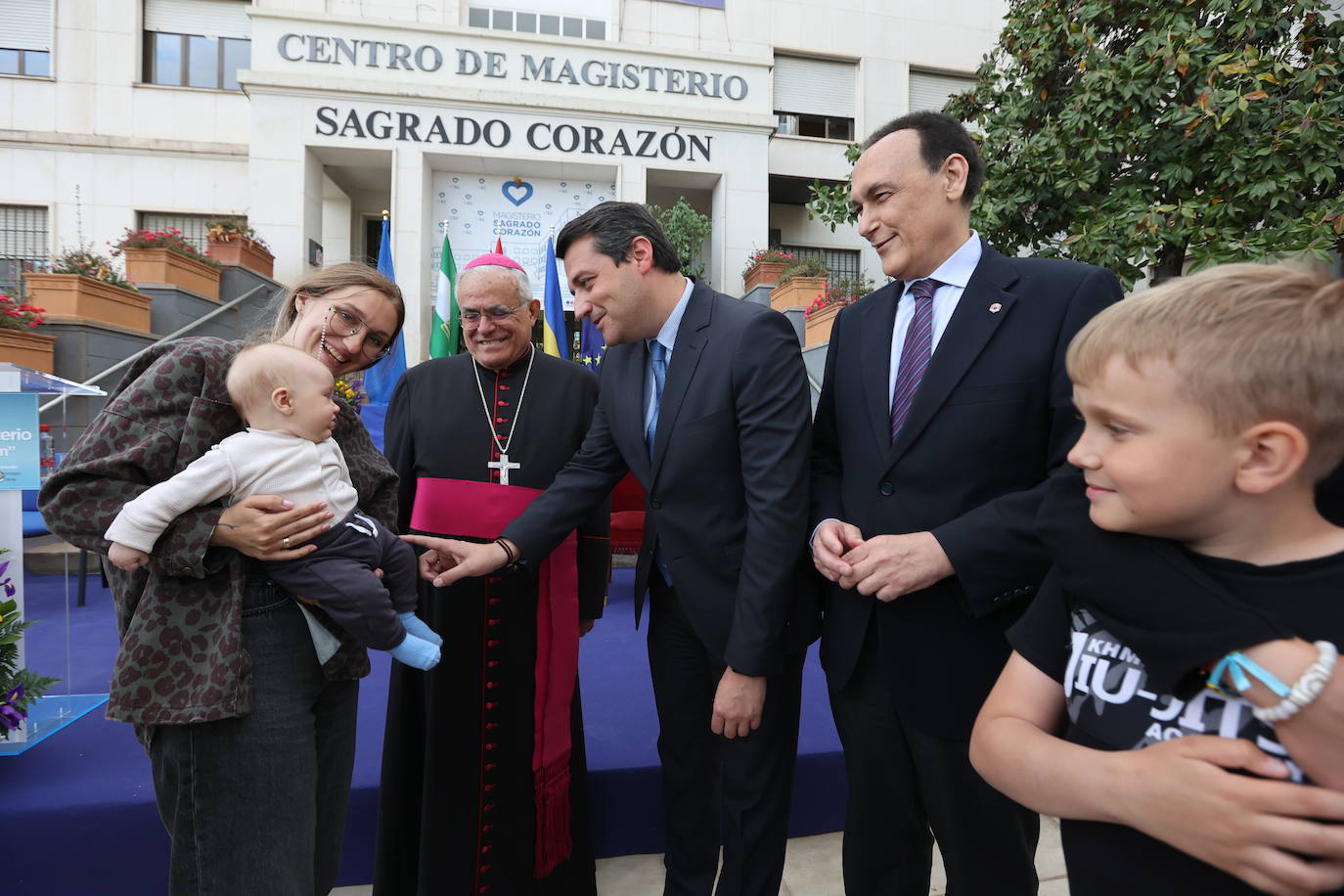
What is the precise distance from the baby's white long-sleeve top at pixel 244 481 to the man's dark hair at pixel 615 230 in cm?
83

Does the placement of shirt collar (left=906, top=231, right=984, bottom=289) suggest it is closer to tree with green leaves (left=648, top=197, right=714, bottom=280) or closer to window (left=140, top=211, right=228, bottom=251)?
tree with green leaves (left=648, top=197, right=714, bottom=280)

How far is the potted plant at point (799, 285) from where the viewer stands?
34.2 ft

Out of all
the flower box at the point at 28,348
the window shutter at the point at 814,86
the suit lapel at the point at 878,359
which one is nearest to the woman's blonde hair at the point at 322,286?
the suit lapel at the point at 878,359

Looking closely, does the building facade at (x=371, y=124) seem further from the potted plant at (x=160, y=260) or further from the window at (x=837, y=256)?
the window at (x=837, y=256)

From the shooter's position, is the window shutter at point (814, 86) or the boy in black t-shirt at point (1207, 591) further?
the window shutter at point (814, 86)

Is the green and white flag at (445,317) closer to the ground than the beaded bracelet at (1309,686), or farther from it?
farther from it

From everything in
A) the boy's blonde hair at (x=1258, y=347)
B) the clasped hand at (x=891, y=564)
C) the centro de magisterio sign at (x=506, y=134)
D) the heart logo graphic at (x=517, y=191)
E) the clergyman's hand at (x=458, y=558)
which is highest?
the centro de magisterio sign at (x=506, y=134)

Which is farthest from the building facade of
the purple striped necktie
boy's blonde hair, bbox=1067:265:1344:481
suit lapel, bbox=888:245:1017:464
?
boy's blonde hair, bbox=1067:265:1344:481

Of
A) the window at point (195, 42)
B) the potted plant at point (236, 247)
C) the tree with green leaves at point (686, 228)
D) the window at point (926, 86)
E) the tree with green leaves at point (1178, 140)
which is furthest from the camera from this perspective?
the window at point (926, 86)

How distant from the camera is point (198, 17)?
13320 mm

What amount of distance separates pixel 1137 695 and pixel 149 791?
2872mm

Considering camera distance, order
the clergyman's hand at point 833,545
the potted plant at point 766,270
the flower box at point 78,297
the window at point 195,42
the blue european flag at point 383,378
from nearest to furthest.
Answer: the clergyman's hand at point 833,545
the blue european flag at point 383,378
the flower box at point 78,297
the potted plant at point 766,270
the window at point 195,42

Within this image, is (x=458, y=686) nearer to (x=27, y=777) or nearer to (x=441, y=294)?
(x=27, y=777)

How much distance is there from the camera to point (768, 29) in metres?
14.8
